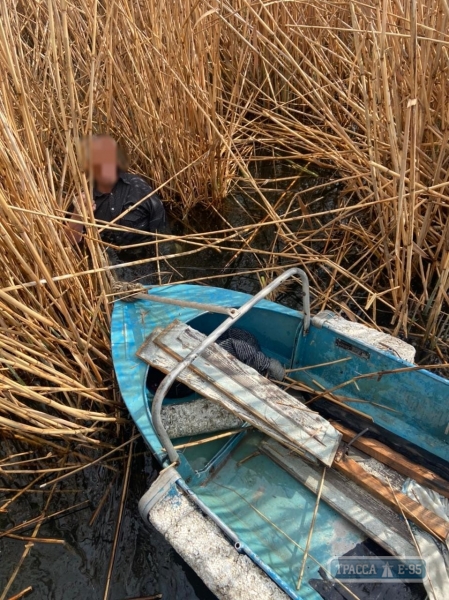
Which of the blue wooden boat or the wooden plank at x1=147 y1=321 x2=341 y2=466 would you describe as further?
the wooden plank at x1=147 y1=321 x2=341 y2=466

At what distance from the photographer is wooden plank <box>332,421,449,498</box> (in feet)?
6.46

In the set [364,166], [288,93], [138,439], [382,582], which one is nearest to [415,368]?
[382,582]

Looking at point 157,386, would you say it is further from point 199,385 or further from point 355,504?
point 355,504

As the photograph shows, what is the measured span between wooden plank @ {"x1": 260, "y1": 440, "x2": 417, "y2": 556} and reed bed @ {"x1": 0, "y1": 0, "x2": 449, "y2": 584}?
791mm

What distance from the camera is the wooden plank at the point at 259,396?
197 cm

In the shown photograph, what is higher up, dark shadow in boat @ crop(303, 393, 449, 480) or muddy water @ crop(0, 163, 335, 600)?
dark shadow in boat @ crop(303, 393, 449, 480)

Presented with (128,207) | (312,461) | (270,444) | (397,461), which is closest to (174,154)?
(128,207)

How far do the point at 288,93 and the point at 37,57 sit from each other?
2412 mm

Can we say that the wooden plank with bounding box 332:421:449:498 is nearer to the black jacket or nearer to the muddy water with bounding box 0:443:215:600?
the muddy water with bounding box 0:443:215:600

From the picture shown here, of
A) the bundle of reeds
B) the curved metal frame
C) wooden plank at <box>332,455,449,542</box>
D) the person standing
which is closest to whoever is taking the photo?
the curved metal frame

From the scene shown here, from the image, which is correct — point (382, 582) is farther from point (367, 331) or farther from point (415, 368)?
point (367, 331)

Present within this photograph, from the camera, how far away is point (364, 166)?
327 centimetres

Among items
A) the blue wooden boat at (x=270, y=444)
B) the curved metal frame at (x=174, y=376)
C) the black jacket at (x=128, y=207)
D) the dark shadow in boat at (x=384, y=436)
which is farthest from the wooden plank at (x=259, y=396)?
the black jacket at (x=128, y=207)

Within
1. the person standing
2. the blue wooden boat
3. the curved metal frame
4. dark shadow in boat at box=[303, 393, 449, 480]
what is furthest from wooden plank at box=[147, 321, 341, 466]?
the person standing
